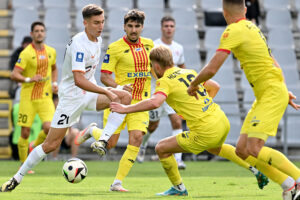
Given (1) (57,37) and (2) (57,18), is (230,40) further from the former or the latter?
(2) (57,18)

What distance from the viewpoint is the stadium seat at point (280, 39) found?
16734 mm

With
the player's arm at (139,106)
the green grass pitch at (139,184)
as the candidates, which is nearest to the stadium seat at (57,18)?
the green grass pitch at (139,184)

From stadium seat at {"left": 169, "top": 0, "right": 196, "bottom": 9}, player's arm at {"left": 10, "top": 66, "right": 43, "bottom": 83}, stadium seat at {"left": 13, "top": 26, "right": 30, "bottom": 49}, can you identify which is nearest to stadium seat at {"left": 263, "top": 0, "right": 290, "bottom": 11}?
stadium seat at {"left": 169, "top": 0, "right": 196, "bottom": 9}

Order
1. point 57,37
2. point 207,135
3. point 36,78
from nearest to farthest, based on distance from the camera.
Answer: point 207,135 → point 36,78 → point 57,37

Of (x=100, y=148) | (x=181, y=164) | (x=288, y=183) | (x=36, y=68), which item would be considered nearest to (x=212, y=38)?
(x=181, y=164)

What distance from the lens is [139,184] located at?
8.84 meters

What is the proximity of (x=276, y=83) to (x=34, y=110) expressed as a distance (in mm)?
5918

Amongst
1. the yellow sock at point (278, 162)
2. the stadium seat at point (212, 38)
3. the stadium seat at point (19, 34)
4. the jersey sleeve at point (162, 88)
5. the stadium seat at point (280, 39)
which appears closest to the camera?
the yellow sock at point (278, 162)

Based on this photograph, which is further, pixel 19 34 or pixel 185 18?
pixel 185 18

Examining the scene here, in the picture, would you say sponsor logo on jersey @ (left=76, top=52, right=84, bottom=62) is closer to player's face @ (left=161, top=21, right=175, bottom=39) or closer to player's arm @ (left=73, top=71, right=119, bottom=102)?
player's arm @ (left=73, top=71, right=119, bottom=102)

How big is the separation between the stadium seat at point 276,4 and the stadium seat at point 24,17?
20.8ft

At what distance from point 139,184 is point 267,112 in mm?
3259

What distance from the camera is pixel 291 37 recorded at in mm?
16922

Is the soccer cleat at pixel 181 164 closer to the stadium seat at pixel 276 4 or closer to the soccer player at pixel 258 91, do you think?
the soccer player at pixel 258 91
